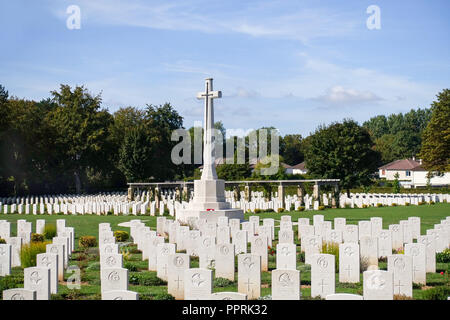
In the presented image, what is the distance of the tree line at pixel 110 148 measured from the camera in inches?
1732

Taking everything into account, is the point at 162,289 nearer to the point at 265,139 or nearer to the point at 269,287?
the point at 269,287

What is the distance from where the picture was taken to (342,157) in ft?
142

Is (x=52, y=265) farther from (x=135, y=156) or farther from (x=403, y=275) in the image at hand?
(x=135, y=156)

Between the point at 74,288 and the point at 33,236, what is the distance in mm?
6717

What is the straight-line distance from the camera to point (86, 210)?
1265 inches

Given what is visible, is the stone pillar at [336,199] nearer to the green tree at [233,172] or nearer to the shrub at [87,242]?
the green tree at [233,172]

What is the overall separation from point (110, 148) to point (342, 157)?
2703 centimetres

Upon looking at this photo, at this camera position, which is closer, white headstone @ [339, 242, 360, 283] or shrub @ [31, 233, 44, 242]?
white headstone @ [339, 242, 360, 283]

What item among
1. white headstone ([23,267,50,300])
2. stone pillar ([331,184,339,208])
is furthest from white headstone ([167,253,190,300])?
stone pillar ([331,184,339,208])

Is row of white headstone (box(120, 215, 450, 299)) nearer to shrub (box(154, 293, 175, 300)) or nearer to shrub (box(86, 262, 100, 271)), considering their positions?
shrub (box(154, 293, 175, 300))

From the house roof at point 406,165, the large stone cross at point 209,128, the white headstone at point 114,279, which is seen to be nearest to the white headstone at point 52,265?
the white headstone at point 114,279

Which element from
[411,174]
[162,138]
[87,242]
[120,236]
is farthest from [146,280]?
[411,174]

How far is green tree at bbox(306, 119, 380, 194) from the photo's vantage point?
142 ft

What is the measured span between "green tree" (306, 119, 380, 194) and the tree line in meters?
0.09
